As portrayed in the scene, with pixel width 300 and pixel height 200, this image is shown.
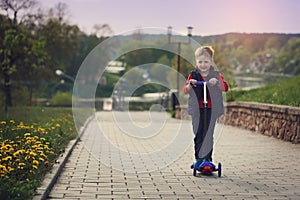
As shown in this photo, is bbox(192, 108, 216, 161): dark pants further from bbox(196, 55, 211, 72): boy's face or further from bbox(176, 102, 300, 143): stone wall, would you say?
bbox(176, 102, 300, 143): stone wall

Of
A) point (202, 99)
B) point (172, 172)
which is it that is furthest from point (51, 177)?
point (202, 99)

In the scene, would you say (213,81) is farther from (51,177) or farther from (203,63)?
(51,177)

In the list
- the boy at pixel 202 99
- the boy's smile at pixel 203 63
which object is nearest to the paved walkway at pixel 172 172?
the boy at pixel 202 99

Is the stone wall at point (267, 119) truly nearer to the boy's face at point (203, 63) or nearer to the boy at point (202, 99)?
the boy at point (202, 99)

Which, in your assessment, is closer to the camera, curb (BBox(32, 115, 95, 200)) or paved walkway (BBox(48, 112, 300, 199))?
curb (BBox(32, 115, 95, 200))

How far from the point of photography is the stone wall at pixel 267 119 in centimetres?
1308

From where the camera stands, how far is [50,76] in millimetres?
36312

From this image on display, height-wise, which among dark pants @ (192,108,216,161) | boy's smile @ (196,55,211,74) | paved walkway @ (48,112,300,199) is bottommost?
paved walkway @ (48,112,300,199)

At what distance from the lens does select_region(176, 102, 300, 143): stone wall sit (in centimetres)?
1308

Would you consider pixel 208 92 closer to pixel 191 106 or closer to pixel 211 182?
pixel 191 106

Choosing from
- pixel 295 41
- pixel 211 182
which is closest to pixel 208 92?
pixel 211 182

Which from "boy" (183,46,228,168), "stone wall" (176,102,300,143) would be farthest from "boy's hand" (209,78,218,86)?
"stone wall" (176,102,300,143)

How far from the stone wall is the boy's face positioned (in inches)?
196

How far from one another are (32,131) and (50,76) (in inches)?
986
